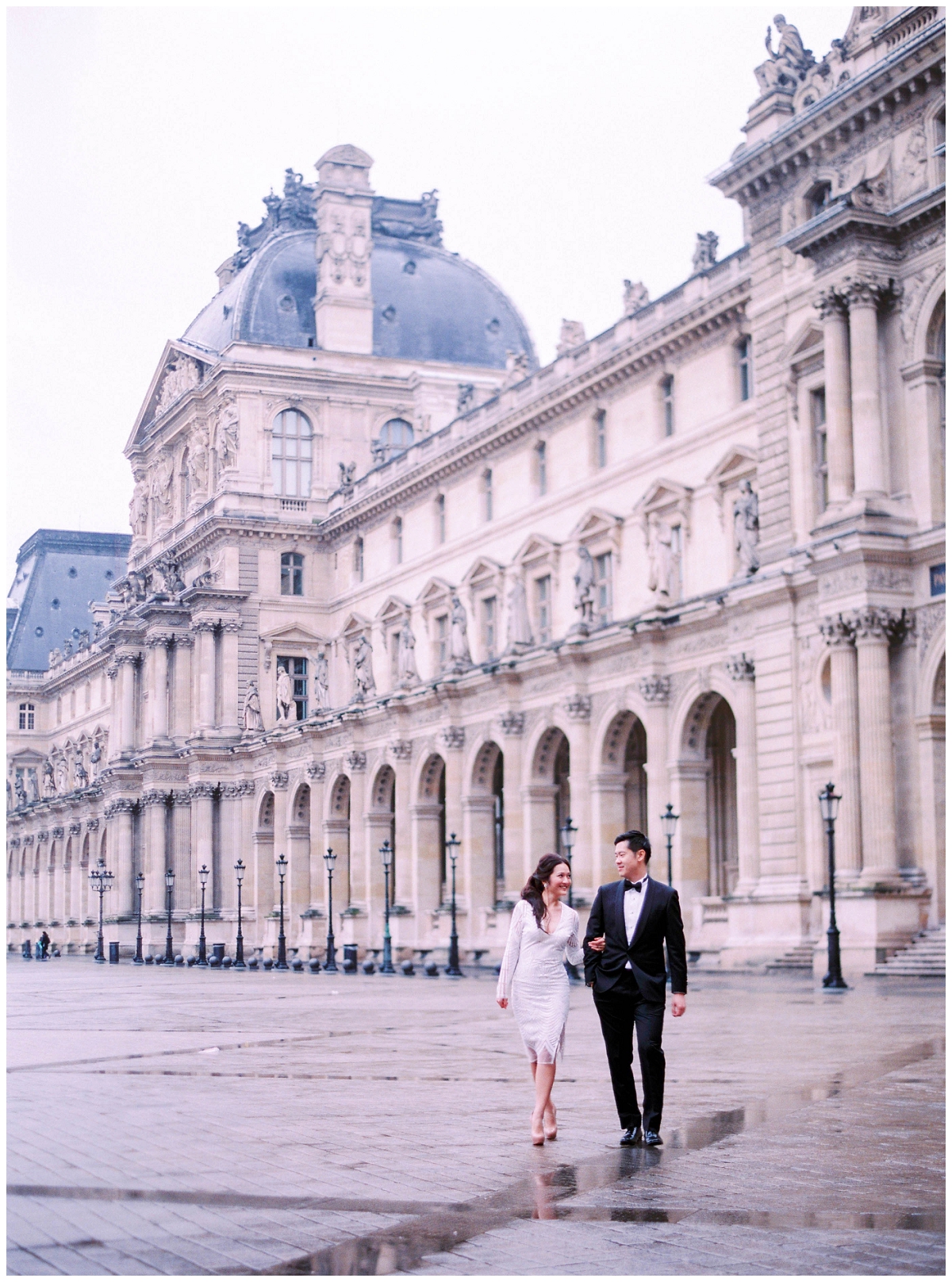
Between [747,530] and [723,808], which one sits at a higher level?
[747,530]

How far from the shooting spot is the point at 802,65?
1583 inches

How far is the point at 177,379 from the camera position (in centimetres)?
9000

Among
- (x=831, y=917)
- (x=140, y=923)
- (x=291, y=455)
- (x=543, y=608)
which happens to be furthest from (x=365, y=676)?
(x=831, y=917)

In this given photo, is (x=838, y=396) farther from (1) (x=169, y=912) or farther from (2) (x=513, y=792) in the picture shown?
(1) (x=169, y=912)

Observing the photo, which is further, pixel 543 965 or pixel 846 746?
pixel 846 746

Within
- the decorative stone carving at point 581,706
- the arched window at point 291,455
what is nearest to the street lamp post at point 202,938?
the arched window at point 291,455

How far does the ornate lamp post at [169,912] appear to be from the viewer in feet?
244

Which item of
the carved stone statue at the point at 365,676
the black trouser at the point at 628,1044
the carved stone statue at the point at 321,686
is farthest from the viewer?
the carved stone statue at the point at 321,686

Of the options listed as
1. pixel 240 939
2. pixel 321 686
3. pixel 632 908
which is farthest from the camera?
pixel 321 686

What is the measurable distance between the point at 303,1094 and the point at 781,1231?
6922mm

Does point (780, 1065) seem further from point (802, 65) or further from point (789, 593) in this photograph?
point (802, 65)

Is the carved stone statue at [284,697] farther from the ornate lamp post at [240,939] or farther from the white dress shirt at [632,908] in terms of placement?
the white dress shirt at [632,908]

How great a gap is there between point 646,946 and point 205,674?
73146 millimetres

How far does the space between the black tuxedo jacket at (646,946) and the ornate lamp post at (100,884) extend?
233 ft
